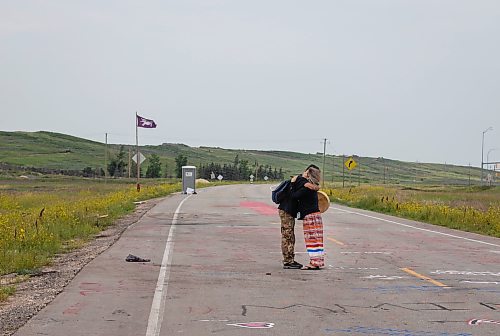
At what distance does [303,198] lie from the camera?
13.5 metres

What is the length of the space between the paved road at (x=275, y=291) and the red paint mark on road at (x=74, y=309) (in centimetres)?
3

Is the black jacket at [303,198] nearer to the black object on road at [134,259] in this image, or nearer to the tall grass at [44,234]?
the black object on road at [134,259]

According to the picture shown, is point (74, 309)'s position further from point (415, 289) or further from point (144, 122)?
point (144, 122)

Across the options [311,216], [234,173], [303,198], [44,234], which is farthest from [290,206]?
[234,173]

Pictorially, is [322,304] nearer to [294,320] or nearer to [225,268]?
[294,320]

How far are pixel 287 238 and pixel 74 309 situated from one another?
17.1 feet

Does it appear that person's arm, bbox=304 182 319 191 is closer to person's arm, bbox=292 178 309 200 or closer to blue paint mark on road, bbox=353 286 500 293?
person's arm, bbox=292 178 309 200

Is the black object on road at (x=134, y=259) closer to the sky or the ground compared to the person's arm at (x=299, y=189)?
closer to the ground

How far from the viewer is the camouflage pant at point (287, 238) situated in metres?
13.5

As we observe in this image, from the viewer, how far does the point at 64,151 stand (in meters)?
184

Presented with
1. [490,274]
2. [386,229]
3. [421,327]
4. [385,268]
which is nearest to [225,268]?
[385,268]

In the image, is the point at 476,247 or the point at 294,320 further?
the point at 476,247

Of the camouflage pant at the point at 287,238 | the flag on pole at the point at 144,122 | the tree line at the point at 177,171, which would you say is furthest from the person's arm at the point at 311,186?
the tree line at the point at 177,171

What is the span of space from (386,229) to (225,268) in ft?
36.9
